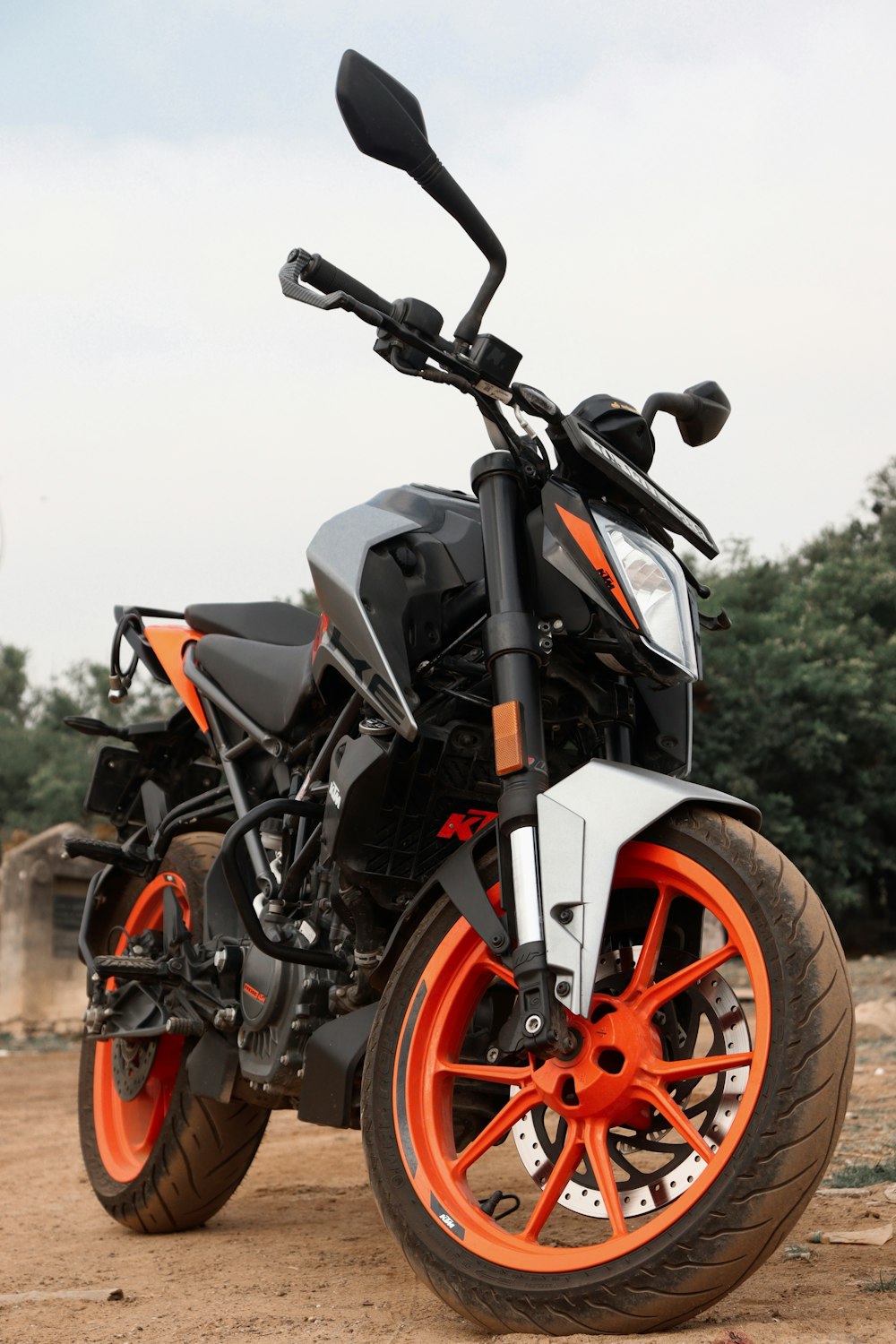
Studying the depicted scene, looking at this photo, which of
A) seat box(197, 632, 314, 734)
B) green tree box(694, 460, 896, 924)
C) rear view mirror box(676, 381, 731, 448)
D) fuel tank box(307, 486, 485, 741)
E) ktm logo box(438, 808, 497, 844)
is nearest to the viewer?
fuel tank box(307, 486, 485, 741)

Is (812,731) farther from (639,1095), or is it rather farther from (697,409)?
(639,1095)

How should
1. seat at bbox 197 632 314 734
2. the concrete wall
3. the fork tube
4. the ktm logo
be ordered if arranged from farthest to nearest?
1. the concrete wall
2. seat at bbox 197 632 314 734
3. the ktm logo
4. the fork tube

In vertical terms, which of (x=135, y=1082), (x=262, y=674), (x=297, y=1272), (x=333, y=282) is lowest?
(x=297, y=1272)

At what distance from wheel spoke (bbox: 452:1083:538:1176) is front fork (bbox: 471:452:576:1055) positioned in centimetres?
9

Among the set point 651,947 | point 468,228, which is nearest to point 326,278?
point 468,228

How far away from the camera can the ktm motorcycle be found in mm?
2283

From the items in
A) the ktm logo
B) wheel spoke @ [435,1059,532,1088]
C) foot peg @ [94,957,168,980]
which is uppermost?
the ktm logo

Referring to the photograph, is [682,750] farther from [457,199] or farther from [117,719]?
[117,719]

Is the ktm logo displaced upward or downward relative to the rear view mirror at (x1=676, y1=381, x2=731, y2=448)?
downward

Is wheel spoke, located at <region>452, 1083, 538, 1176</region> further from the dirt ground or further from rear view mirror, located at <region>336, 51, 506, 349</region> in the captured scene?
rear view mirror, located at <region>336, 51, 506, 349</region>

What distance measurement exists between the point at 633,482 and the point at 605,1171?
4.38 feet

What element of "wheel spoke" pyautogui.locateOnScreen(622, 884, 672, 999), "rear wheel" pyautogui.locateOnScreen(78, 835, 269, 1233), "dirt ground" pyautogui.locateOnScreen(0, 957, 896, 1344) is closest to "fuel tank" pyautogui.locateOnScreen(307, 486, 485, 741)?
"wheel spoke" pyautogui.locateOnScreen(622, 884, 672, 999)

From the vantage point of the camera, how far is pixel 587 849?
249cm

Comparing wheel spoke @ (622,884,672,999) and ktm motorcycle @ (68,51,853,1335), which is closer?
ktm motorcycle @ (68,51,853,1335)
